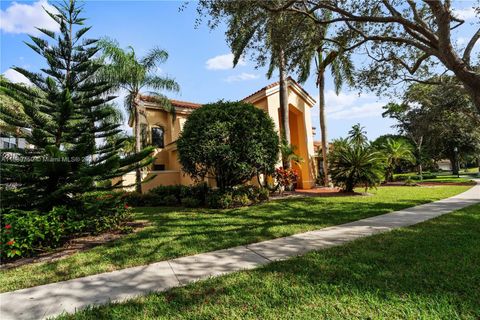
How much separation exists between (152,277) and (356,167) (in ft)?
40.3

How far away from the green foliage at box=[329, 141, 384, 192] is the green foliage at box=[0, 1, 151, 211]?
1095 cm

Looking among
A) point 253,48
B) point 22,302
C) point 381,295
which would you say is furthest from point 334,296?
point 253,48

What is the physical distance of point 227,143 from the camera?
1027cm

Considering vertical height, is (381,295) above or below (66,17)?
below

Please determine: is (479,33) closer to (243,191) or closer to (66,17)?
(243,191)

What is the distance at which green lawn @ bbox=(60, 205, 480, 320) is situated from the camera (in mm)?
2758

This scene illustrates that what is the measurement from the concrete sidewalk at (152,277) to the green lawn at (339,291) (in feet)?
1.01

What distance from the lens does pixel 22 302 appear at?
11.0 ft

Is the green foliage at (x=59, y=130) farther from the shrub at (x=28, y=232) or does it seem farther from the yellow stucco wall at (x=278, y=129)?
the yellow stucco wall at (x=278, y=129)

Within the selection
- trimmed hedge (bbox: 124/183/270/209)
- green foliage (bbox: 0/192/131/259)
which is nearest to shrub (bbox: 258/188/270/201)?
trimmed hedge (bbox: 124/183/270/209)

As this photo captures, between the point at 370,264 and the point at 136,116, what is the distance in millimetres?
15730

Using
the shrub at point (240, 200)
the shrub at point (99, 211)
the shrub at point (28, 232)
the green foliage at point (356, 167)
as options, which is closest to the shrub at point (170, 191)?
the shrub at point (240, 200)

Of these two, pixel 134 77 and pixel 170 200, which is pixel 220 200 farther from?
pixel 134 77

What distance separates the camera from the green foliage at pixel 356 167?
43.6 ft
